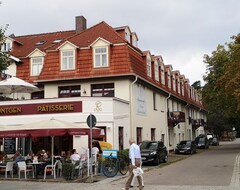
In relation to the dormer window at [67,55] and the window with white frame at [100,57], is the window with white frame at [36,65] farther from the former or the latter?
the window with white frame at [100,57]

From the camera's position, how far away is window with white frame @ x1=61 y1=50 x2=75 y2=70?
28.4m

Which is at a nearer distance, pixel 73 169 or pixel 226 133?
pixel 73 169

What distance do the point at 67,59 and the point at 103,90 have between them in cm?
356

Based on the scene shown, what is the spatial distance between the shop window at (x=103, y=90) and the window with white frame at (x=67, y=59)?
229cm

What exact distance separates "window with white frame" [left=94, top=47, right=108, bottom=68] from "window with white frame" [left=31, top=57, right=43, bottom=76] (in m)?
5.37

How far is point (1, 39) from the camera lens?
1283 cm

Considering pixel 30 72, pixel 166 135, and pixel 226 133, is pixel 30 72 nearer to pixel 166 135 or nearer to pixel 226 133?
pixel 166 135

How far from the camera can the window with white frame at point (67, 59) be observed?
93.1 feet

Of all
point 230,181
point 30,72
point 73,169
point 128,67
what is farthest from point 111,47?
point 230,181

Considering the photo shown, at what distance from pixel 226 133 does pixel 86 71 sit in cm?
8669

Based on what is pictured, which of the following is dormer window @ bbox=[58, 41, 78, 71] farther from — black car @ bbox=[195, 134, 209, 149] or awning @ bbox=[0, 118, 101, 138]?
black car @ bbox=[195, 134, 209, 149]

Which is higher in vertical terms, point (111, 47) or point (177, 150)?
point (111, 47)

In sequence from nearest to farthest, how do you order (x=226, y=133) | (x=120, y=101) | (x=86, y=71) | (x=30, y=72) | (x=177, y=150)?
(x=120, y=101)
(x=86, y=71)
(x=30, y=72)
(x=177, y=150)
(x=226, y=133)

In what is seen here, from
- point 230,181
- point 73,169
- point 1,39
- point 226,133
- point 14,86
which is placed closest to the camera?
point 1,39
